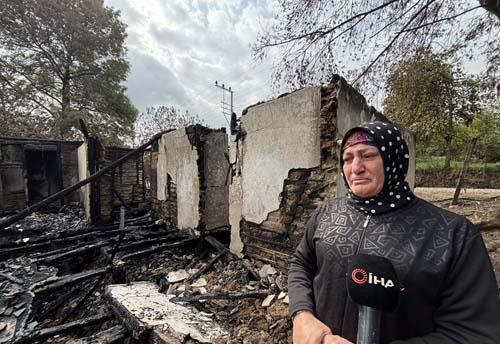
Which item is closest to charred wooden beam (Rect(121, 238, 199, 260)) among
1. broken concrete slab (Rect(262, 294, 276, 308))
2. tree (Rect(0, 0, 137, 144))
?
broken concrete slab (Rect(262, 294, 276, 308))

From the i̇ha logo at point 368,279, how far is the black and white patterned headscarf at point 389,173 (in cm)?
32

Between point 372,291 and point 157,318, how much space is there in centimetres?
242

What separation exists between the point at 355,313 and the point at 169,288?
309 centimetres

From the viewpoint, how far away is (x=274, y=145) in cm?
332

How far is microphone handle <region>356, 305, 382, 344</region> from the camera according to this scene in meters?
0.89

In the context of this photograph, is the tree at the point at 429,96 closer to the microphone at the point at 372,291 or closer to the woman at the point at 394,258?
the woman at the point at 394,258

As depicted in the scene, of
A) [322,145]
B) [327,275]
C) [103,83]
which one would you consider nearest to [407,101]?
[322,145]

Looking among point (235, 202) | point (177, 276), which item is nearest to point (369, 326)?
point (235, 202)

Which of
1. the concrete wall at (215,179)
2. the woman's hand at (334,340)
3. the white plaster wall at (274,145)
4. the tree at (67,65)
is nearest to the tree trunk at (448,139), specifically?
the concrete wall at (215,179)

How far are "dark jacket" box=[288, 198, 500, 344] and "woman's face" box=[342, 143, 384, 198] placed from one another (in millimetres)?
131

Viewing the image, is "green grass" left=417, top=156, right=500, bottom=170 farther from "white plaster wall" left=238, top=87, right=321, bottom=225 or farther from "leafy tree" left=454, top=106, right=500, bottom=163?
"white plaster wall" left=238, top=87, right=321, bottom=225

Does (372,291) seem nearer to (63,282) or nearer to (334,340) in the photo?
(334,340)

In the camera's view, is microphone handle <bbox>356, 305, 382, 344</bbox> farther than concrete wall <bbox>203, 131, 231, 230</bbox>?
No

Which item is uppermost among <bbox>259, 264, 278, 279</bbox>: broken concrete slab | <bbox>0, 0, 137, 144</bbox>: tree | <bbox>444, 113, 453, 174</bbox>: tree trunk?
<bbox>0, 0, 137, 144</bbox>: tree
